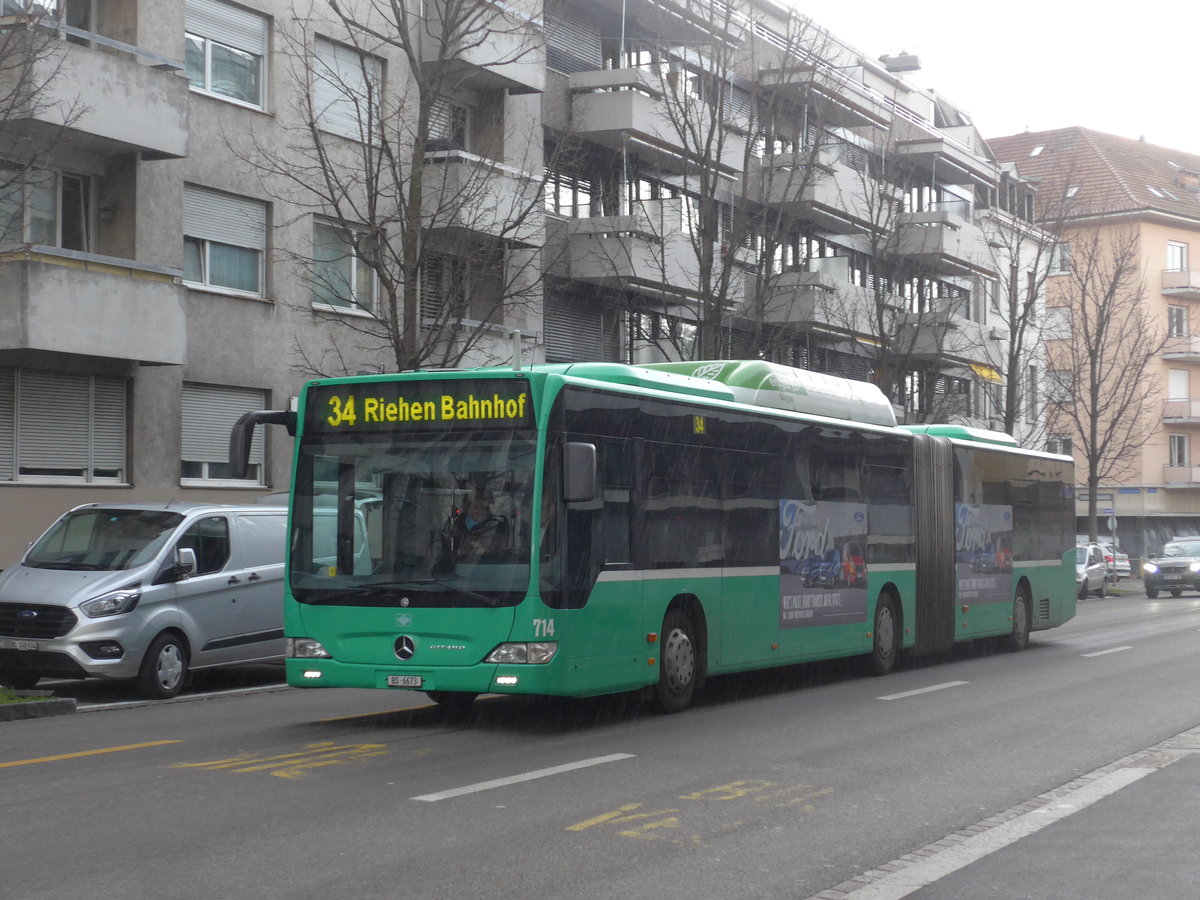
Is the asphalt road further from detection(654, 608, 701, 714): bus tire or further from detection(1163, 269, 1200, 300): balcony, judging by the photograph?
detection(1163, 269, 1200, 300): balcony

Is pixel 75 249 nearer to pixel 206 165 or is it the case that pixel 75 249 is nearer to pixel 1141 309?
pixel 206 165

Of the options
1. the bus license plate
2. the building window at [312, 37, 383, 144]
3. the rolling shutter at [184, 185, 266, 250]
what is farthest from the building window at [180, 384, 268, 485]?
the bus license plate

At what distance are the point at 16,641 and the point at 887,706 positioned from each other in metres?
8.01

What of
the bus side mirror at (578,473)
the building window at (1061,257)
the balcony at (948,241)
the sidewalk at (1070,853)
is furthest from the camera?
the balcony at (948,241)

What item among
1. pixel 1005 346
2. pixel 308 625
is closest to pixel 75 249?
pixel 308 625

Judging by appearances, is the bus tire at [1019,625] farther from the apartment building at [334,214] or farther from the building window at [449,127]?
the building window at [449,127]

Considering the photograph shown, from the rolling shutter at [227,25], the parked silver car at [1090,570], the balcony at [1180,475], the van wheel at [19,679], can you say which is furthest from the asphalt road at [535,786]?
the balcony at [1180,475]

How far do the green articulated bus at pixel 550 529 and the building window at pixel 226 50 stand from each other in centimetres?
1310

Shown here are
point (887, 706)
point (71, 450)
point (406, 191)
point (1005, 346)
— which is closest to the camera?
point (887, 706)

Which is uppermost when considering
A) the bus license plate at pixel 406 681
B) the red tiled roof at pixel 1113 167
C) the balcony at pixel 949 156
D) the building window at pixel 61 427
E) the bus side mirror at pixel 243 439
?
the red tiled roof at pixel 1113 167

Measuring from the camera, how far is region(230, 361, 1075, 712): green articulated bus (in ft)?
39.1

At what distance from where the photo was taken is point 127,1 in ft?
78.7

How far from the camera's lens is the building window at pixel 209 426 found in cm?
2528

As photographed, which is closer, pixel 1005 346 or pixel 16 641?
pixel 16 641
